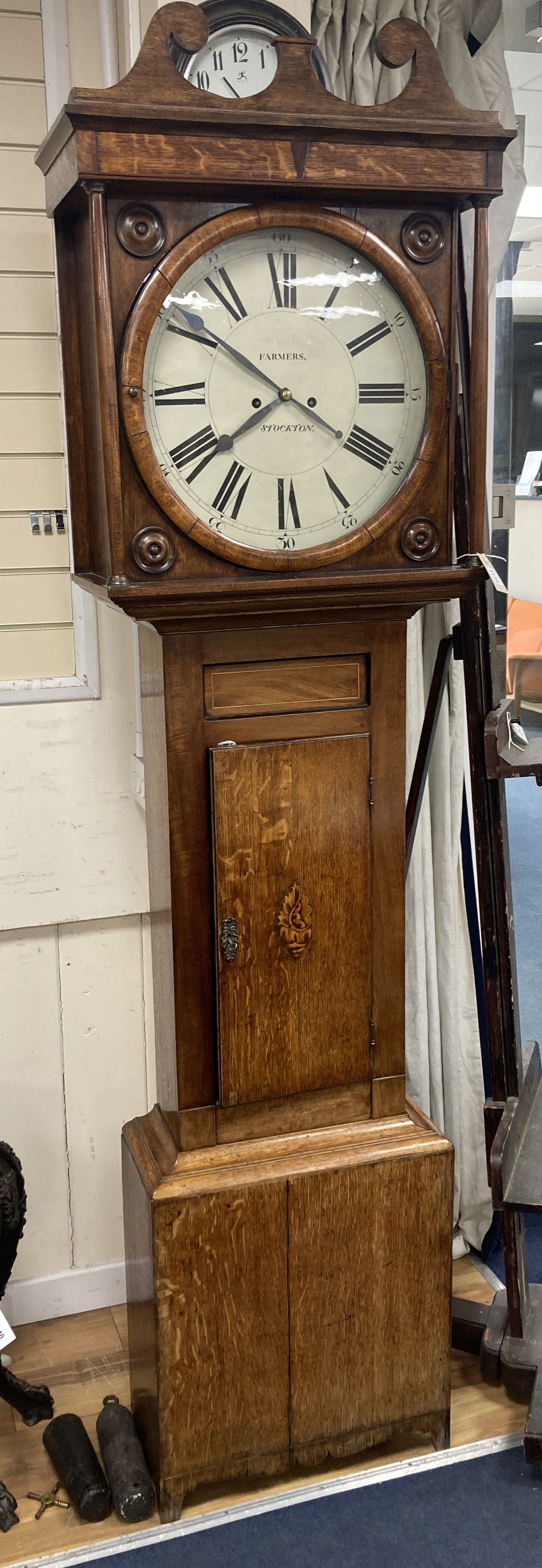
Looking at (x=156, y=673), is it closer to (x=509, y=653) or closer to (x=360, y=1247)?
(x=360, y=1247)

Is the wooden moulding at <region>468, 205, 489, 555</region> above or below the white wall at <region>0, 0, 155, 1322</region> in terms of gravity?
above

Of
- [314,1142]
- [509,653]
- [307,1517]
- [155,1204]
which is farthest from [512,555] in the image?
[307,1517]

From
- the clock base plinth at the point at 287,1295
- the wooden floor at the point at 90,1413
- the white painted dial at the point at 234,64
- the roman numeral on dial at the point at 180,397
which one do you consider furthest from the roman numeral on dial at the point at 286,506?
the wooden floor at the point at 90,1413

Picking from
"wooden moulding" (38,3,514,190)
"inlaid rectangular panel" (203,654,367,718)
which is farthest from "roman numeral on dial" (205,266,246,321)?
"inlaid rectangular panel" (203,654,367,718)

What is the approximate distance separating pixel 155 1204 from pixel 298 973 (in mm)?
359

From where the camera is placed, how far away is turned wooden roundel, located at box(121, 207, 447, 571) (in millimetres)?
1429

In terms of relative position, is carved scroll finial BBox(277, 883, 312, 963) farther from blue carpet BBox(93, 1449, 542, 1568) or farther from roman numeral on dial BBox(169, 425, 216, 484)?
blue carpet BBox(93, 1449, 542, 1568)

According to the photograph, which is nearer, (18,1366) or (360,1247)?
(360,1247)

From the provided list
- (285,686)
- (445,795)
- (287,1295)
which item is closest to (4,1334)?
(287,1295)

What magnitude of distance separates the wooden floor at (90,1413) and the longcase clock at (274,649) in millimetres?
79

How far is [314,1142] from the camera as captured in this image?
1.76m

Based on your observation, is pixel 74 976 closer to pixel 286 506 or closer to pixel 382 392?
pixel 286 506

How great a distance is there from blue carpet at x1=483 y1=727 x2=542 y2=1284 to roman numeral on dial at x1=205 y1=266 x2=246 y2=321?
168 centimetres

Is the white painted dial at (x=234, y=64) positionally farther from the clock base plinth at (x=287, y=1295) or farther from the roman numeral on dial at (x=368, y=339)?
the clock base plinth at (x=287, y=1295)
